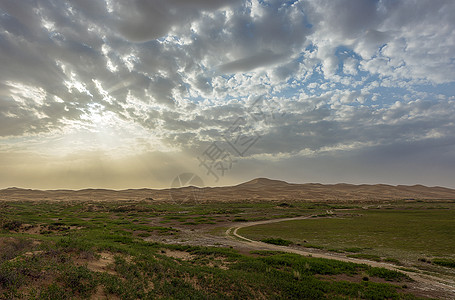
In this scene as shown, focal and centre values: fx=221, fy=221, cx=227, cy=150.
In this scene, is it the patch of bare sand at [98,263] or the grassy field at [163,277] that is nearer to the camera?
the grassy field at [163,277]

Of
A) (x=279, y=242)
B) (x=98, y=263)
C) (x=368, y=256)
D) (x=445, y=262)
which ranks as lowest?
(x=279, y=242)

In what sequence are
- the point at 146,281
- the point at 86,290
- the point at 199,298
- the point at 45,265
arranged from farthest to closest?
the point at 146,281 → the point at 199,298 → the point at 45,265 → the point at 86,290

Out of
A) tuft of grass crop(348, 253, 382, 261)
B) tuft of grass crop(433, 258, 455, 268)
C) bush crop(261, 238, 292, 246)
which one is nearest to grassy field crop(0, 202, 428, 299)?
tuft of grass crop(348, 253, 382, 261)

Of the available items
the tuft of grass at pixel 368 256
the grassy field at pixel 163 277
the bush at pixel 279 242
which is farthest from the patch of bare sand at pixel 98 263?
the tuft of grass at pixel 368 256

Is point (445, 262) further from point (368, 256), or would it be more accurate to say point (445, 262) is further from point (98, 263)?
point (98, 263)

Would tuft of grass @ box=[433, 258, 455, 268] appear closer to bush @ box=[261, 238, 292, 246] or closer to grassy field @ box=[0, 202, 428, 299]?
grassy field @ box=[0, 202, 428, 299]

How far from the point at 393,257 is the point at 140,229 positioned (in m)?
40.8

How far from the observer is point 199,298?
12.3m

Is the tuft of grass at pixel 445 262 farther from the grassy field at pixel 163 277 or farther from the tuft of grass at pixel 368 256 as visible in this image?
the grassy field at pixel 163 277

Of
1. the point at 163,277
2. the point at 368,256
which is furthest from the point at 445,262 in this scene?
the point at 163,277

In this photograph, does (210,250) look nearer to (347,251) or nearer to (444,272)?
(347,251)

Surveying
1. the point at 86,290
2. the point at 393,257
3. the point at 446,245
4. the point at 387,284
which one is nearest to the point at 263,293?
the point at 387,284

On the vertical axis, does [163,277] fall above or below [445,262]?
above

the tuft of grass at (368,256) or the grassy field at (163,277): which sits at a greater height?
the grassy field at (163,277)
